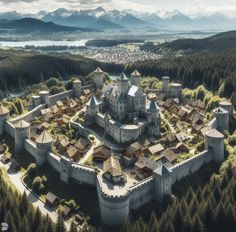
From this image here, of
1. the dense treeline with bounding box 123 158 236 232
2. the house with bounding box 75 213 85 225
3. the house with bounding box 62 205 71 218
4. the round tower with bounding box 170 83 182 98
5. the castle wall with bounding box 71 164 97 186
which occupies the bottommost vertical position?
the house with bounding box 75 213 85 225

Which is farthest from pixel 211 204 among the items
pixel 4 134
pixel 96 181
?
pixel 4 134

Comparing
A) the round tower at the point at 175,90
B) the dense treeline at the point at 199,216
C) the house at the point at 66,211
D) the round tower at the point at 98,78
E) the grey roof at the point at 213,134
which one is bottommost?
the house at the point at 66,211

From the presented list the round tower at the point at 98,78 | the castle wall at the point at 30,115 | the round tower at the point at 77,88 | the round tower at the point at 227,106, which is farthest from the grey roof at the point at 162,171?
the round tower at the point at 98,78

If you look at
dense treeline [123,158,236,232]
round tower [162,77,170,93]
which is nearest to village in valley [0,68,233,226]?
dense treeline [123,158,236,232]

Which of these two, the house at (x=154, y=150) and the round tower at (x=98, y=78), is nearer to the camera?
the house at (x=154, y=150)

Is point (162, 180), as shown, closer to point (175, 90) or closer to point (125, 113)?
point (125, 113)

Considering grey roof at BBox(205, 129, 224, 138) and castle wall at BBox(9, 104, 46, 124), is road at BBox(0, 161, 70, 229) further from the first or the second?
grey roof at BBox(205, 129, 224, 138)

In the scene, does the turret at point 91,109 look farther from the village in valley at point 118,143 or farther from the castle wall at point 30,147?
the castle wall at point 30,147

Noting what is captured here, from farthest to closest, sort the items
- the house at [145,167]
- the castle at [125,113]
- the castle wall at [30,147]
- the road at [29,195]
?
the castle at [125,113] < the castle wall at [30,147] < the house at [145,167] < the road at [29,195]

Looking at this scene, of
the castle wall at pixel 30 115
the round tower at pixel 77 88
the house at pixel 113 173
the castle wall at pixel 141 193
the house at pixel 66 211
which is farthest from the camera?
the round tower at pixel 77 88
